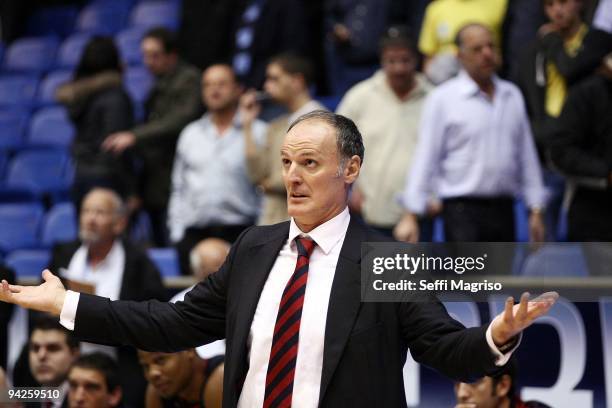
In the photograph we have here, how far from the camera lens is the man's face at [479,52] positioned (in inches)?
231

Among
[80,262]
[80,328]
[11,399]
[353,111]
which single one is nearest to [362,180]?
[353,111]

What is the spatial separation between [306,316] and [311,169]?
1.34 ft

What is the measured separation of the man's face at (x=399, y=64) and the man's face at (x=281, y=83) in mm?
539

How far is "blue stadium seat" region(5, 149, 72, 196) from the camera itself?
30.4ft

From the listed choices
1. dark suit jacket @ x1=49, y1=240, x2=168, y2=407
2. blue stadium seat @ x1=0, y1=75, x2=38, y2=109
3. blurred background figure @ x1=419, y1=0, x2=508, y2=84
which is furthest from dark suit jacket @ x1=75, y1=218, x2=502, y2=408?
blue stadium seat @ x1=0, y1=75, x2=38, y2=109

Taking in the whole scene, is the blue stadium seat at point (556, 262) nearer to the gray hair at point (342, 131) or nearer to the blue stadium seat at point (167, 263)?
the gray hair at point (342, 131)

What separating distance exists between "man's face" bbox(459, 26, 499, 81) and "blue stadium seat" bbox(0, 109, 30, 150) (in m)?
5.11

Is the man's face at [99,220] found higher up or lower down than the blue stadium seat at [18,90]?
lower down

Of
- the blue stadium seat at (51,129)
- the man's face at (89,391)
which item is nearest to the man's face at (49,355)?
the man's face at (89,391)

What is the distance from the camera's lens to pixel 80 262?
21.4 ft

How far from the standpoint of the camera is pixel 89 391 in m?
4.86

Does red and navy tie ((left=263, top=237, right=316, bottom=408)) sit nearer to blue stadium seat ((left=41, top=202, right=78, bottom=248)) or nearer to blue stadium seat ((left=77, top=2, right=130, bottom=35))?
blue stadium seat ((left=41, top=202, right=78, bottom=248))

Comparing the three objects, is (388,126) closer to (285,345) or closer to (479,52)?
(479,52)

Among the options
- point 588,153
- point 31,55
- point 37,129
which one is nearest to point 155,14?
point 31,55
